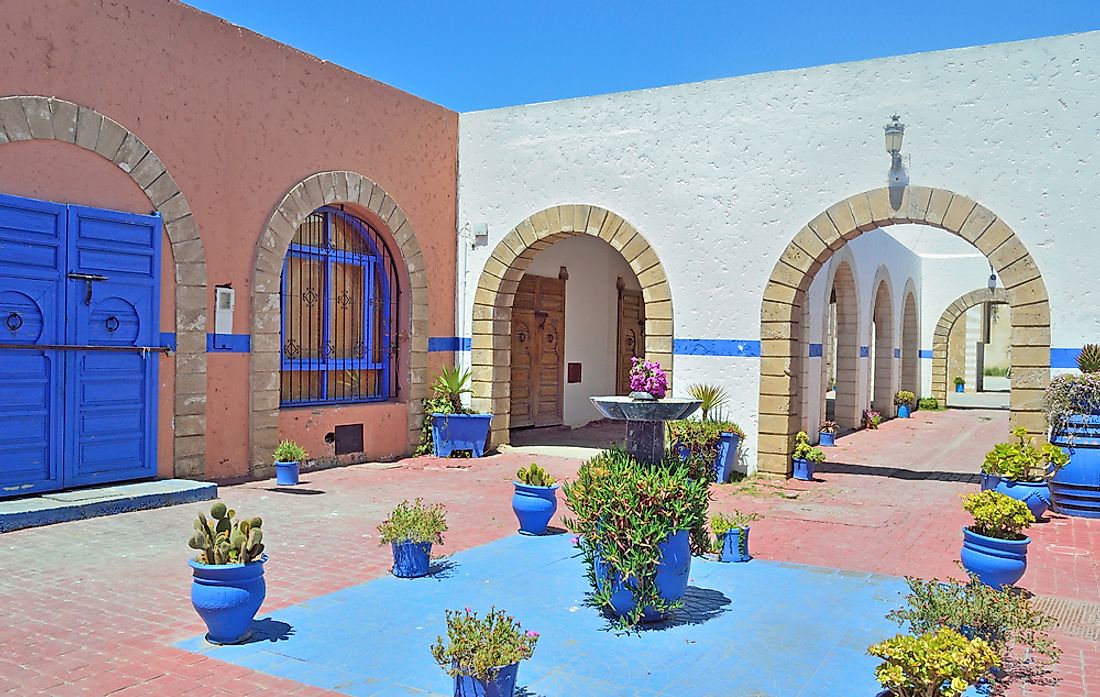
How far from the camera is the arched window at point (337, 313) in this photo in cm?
1066

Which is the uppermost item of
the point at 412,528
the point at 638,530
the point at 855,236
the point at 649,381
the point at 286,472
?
the point at 855,236

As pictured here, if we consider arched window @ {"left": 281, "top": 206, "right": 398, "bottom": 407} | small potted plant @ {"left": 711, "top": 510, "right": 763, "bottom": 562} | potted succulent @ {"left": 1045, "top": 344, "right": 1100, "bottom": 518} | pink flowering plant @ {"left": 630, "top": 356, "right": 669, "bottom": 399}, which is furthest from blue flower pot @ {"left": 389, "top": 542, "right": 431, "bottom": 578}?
potted succulent @ {"left": 1045, "top": 344, "right": 1100, "bottom": 518}

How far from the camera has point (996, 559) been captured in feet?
17.9

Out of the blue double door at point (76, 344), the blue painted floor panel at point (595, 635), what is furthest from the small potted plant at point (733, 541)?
the blue double door at point (76, 344)

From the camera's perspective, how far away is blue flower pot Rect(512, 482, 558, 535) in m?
7.37

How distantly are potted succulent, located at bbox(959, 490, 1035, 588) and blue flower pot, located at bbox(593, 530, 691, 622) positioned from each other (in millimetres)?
1809

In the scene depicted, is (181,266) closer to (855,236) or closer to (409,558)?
(409,558)

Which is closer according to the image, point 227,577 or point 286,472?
point 227,577

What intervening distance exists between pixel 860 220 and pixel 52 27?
829cm

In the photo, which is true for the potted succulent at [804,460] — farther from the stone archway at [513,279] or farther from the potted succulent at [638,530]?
the potted succulent at [638,530]

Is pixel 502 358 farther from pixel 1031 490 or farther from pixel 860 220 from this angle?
pixel 1031 490

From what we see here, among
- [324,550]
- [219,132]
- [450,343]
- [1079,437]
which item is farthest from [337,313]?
[1079,437]

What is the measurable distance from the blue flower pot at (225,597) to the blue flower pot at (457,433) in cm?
738

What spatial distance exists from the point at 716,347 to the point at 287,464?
519cm
